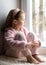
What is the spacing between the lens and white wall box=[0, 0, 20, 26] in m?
1.76

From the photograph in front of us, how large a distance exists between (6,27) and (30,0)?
39 centimetres

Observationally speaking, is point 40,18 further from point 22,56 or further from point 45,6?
point 22,56

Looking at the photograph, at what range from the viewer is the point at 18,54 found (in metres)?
1.61

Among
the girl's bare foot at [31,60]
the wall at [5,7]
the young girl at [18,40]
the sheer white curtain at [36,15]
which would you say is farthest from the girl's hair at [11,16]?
the girl's bare foot at [31,60]

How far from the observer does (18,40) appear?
157cm

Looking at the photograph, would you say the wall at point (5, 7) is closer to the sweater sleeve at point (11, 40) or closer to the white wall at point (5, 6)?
the white wall at point (5, 6)

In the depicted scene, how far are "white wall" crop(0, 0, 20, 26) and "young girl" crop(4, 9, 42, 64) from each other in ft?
0.34

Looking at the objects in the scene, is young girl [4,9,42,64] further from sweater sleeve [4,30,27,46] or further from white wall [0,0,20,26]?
white wall [0,0,20,26]

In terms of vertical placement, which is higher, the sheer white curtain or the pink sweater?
the sheer white curtain

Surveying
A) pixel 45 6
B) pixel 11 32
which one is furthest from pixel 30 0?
pixel 11 32

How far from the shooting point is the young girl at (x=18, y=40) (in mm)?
1509

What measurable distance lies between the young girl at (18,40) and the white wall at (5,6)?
0.10 meters

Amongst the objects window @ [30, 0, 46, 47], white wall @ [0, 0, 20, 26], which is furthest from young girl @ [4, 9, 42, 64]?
window @ [30, 0, 46, 47]

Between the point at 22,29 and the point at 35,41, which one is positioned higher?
the point at 22,29
